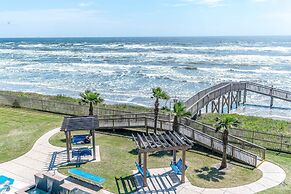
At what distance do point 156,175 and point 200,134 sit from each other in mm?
5157


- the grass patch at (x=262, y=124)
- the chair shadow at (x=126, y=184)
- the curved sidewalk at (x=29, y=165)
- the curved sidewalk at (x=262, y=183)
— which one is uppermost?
the curved sidewalk at (x=29, y=165)

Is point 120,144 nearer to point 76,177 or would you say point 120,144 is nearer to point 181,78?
point 76,177

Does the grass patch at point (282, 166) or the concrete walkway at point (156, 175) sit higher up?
the concrete walkway at point (156, 175)

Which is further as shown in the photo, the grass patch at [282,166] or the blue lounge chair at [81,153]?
the blue lounge chair at [81,153]

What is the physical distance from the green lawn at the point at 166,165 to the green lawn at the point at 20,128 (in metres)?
2.13

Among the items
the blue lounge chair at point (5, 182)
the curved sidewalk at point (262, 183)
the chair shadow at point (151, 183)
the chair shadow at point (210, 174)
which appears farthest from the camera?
the chair shadow at point (210, 174)

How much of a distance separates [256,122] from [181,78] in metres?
29.0

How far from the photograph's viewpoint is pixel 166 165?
16906mm

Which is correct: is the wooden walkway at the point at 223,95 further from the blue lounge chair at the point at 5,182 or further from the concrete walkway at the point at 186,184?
the blue lounge chair at the point at 5,182

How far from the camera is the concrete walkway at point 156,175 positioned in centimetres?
1426

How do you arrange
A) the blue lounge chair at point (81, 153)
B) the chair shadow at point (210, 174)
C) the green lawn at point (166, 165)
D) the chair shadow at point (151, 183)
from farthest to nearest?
the blue lounge chair at point (81, 153) < the chair shadow at point (210, 174) < the green lawn at point (166, 165) < the chair shadow at point (151, 183)

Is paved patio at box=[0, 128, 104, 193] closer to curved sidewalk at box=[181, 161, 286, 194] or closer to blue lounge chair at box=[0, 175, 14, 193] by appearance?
blue lounge chair at box=[0, 175, 14, 193]

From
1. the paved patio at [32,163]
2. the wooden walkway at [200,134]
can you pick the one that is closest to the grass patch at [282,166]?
the wooden walkway at [200,134]

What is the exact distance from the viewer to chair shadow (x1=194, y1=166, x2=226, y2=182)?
15539mm
